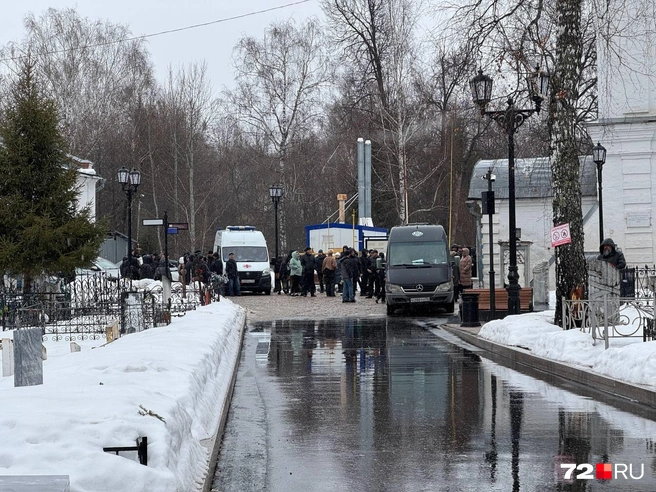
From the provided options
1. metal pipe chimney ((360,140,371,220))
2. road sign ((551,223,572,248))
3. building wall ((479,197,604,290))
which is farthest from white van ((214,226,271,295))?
road sign ((551,223,572,248))

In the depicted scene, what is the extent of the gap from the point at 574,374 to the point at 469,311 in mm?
9504

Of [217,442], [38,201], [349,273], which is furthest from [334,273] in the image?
[217,442]

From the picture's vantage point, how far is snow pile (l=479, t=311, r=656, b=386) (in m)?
12.3

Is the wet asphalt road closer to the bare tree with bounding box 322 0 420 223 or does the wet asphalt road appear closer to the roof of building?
the roof of building

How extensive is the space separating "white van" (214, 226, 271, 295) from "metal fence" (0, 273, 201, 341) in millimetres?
17935

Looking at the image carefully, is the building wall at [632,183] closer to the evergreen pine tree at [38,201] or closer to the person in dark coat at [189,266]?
the evergreen pine tree at [38,201]

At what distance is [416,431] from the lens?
32.4 ft

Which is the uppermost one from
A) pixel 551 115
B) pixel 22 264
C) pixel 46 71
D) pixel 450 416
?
pixel 46 71

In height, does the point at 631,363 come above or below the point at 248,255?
below

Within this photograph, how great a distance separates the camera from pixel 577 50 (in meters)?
18.3

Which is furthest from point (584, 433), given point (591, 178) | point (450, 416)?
point (591, 178)

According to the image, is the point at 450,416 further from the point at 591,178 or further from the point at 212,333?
the point at 591,178

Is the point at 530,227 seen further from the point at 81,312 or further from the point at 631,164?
the point at 81,312

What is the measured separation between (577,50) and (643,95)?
608 inches
